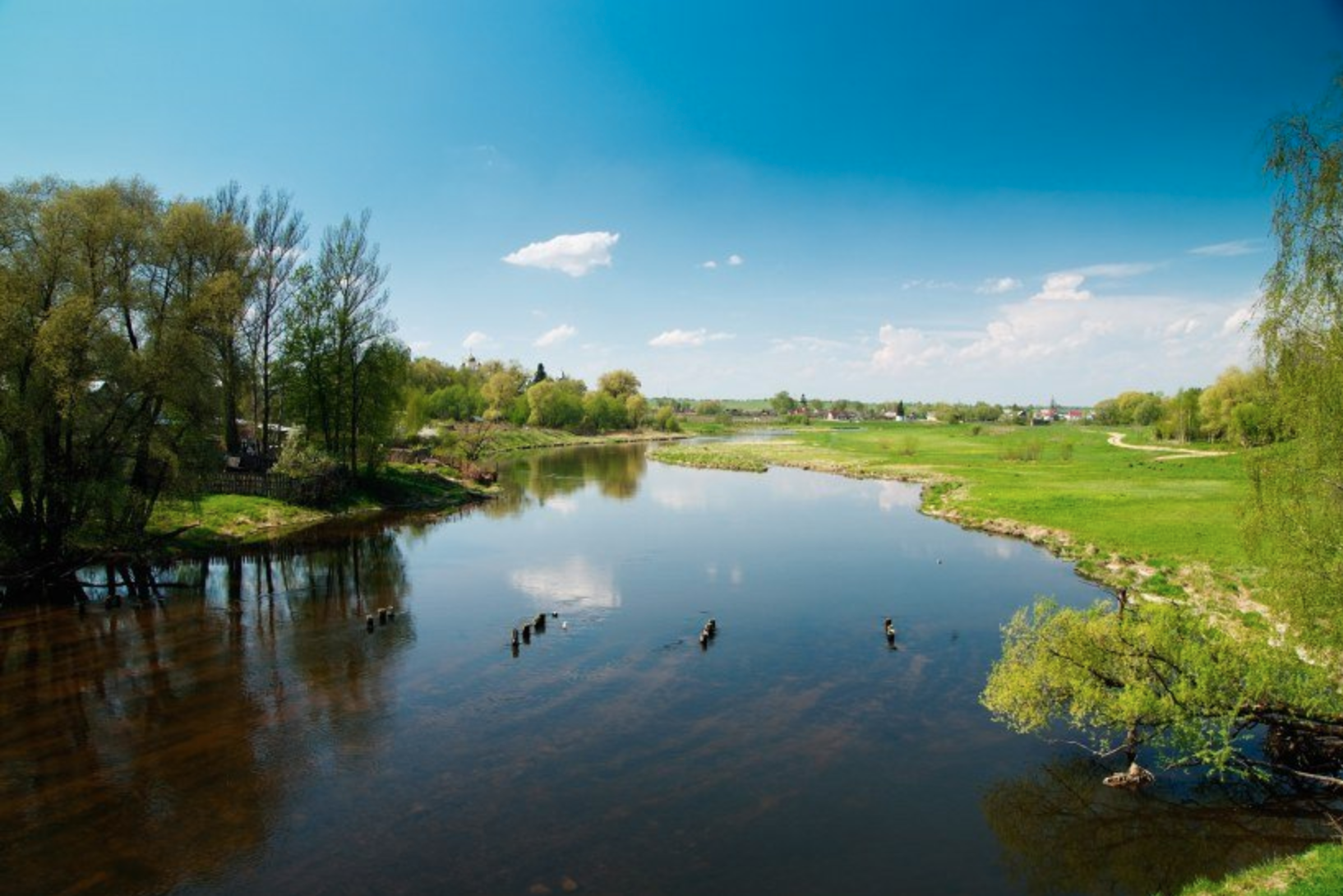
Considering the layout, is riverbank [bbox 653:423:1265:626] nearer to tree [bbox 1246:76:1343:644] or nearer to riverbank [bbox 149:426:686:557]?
tree [bbox 1246:76:1343:644]

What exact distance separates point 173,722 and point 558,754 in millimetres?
11347

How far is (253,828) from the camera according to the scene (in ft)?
50.2

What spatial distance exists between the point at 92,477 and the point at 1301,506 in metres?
43.8

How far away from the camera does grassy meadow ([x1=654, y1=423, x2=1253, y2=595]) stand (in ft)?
119

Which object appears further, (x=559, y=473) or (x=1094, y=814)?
(x=559, y=473)

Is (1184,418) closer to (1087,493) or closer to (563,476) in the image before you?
(1087,493)

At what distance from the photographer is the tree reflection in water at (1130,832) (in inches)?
561

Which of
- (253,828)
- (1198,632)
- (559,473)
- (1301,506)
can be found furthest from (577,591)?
(559,473)

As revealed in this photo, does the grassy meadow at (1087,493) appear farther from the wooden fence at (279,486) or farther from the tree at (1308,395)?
the wooden fence at (279,486)

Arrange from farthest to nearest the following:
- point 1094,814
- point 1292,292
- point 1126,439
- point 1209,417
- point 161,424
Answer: point 1126,439
point 1209,417
point 161,424
point 1094,814
point 1292,292

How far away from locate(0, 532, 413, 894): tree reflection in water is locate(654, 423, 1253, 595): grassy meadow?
25185mm

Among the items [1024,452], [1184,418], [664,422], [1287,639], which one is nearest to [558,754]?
[1287,639]

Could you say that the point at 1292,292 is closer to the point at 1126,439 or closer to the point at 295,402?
the point at 295,402

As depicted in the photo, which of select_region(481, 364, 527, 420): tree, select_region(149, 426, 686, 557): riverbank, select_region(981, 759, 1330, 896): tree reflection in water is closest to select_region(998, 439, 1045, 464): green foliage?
select_region(149, 426, 686, 557): riverbank
